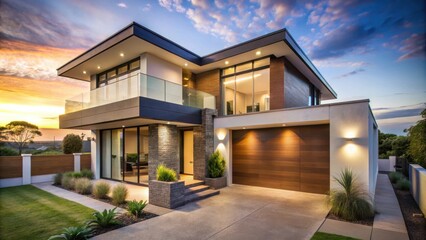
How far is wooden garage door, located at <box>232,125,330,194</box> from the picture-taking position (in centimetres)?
920

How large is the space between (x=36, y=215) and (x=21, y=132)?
2317cm

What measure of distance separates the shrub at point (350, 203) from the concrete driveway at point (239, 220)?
0.50 meters

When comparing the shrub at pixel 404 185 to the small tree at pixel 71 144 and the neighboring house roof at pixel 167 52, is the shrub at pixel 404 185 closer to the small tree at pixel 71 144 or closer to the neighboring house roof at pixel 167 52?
the neighboring house roof at pixel 167 52

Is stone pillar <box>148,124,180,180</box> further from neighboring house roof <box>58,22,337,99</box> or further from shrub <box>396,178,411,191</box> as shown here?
shrub <box>396,178,411,191</box>

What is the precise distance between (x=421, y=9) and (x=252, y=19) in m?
6.93

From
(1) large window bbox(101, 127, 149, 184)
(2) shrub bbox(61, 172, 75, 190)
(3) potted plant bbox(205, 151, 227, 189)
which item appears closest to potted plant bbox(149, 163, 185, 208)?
(3) potted plant bbox(205, 151, 227, 189)

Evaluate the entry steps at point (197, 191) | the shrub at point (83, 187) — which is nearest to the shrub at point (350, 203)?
the entry steps at point (197, 191)

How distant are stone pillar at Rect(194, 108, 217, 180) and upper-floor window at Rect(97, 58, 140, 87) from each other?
4726 millimetres

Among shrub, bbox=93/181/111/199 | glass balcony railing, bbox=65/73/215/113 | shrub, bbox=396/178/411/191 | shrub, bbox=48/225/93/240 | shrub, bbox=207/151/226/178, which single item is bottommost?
shrub, bbox=396/178/411/191

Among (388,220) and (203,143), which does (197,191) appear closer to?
(203,143)

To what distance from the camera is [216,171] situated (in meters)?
10.7

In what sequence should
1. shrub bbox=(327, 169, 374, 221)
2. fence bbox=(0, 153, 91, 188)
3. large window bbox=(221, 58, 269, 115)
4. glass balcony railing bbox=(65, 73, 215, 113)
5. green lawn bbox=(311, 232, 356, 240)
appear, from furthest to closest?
large window bbox=(221, 58, 269, 115), fence bbox=(0, 153, 91, 188), glass balcony railing bbox=(65, 73, 215, 113), shrub bbox=(327, 169, 374, 221), green lawn bbox=(311, 232, 356, 240)

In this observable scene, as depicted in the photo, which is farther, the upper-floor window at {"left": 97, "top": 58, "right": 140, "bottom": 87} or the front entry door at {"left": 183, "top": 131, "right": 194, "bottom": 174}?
the front entry door at {"left": 183, "top": 131, "right": 194, "bottom": 174}

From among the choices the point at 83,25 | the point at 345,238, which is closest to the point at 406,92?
the point at 345,238
